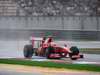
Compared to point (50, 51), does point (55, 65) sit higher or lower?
lower

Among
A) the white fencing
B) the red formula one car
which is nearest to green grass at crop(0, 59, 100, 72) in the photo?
the red formula one car

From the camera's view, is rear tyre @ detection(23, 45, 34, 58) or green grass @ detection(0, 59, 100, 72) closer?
green grass @ detection(0, 59, 100, 72)

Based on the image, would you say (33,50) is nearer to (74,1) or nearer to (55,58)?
(55,58)

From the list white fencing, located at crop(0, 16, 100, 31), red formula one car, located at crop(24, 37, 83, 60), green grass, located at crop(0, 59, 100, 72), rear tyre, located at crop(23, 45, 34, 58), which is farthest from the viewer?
white fencing, located at crop(0, 16, 100, 31)

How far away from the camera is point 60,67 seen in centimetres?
1019

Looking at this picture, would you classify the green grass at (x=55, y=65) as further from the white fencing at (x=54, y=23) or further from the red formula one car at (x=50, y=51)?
the white fencing at (x=54, y=23)

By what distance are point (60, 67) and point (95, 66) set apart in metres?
0.81

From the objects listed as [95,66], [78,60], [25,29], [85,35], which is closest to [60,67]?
[95,66]

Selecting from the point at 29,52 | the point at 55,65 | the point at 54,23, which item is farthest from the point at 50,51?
the point at 54,23

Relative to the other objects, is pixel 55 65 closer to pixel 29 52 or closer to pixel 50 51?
pixel 50 51

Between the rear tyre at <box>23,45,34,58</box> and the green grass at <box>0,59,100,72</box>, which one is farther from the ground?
the rear tyre at <box>23,45,34,58</box>

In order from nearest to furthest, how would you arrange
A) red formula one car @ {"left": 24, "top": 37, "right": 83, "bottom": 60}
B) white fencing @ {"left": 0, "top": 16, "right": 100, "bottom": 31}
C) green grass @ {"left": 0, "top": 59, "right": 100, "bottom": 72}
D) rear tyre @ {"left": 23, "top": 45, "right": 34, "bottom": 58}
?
green grass @ {"left": 0, "top": 59, "right": 100, "bottom": 72} → red formula one car @ {"left": 24, "top": 37, "right": 83, "bottom": 60} → rear tyre @ {"left": 23, "top": 45, "right": 34, "bottom": 58} → white fencing @ {"left": 0, "top": 16, "right": 100, "bottom": 31}

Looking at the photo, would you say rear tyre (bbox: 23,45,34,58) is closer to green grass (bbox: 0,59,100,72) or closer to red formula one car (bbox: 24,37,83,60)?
red formula one car (bbox: 24,37,83,60)

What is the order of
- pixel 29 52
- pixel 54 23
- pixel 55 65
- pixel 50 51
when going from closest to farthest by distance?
pixel 55 65, pixel 50 51, pixel 29 52, pixel 54 23
